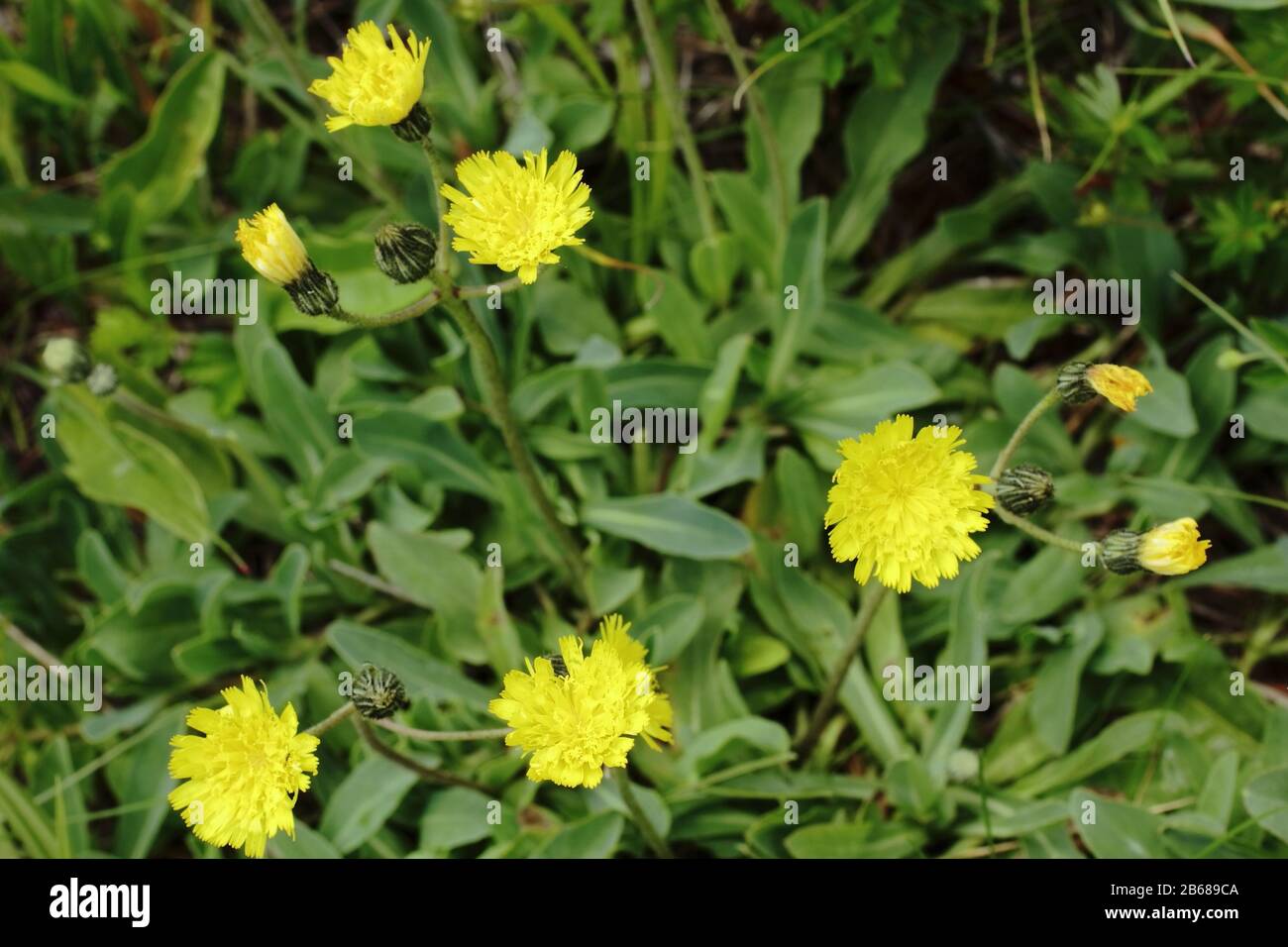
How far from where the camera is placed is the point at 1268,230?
268 cm

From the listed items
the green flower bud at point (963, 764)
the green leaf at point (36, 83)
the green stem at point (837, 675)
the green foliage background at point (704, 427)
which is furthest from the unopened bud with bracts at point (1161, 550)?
the green leaf at point (36, 83)

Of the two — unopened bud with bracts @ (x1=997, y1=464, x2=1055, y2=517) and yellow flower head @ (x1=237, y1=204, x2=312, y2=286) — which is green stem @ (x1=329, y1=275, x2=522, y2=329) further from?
unopened bud with bracts @ (x1=997, y1=464, x2=1055, y2=517)

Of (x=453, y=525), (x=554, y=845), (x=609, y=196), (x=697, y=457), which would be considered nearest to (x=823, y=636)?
(x=697, y=457)

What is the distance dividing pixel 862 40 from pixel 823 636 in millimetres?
1440

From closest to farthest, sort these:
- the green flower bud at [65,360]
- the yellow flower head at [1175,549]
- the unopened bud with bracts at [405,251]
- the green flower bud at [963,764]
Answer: the unopened bud with bracts at [405,251], the yellow flower head at [1175,549], the green flower bud at [963,764], the green flower bud at [65,360]

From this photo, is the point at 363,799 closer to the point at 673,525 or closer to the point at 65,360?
the point at 673,525

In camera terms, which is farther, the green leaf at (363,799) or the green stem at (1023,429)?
the green leaf at (363,799)

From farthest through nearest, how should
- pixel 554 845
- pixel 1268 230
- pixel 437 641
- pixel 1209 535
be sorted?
1. pixel 1209 535
2. pixel 437 641
3. pixel 1268 230
4. pixel 554 845

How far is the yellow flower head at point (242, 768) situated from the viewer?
1.94 m

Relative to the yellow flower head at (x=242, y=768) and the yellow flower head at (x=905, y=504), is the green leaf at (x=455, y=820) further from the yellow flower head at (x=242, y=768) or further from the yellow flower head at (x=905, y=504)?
the yellow flower head at (x=905, y=504)

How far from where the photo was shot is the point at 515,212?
1.89m

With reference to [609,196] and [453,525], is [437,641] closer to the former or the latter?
[453,525]

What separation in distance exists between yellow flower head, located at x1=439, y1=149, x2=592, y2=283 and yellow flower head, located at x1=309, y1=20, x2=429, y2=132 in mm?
149

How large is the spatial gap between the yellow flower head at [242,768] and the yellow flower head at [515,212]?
2.83ft
